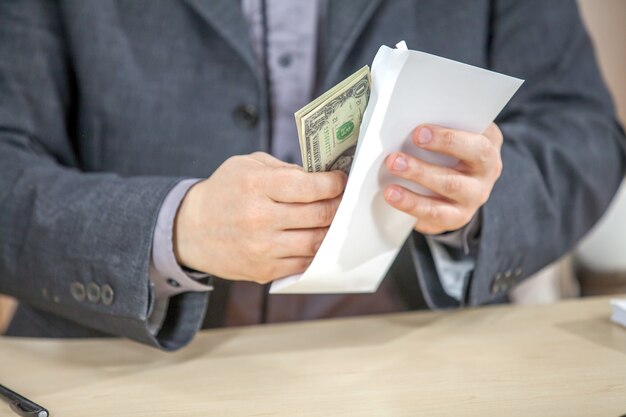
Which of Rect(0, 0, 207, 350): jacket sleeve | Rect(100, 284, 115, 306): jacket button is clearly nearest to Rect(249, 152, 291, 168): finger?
Rect(0, 0, 207, 350): jacket sleeve

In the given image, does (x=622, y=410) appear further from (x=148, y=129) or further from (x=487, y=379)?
(x=148, y=129)

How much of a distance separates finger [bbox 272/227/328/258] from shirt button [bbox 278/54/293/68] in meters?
0.28

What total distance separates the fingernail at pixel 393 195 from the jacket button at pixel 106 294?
11.5 inches

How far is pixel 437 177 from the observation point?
663mm

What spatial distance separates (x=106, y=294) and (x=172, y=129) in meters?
0.21

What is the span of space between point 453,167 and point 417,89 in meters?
0.12

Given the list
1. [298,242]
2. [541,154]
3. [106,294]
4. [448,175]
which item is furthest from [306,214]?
[541,154]

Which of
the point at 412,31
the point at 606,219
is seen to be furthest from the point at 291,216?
the point at 606,219

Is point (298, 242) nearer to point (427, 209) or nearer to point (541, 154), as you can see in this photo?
point (427, 209)

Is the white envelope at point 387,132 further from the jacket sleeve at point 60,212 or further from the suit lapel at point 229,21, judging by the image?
the suit lapel at point 229,21

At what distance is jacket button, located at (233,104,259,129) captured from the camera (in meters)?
0.88

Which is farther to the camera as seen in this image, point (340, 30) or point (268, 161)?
point (340, 30)

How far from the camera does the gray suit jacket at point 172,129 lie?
775mm

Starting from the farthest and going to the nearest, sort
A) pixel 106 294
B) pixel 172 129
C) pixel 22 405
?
pixel 172 129 → pixel 106 294 → pixel 22 405
